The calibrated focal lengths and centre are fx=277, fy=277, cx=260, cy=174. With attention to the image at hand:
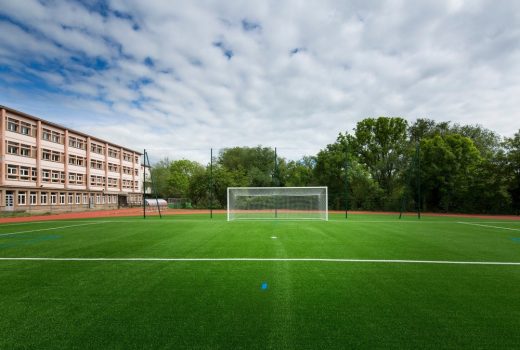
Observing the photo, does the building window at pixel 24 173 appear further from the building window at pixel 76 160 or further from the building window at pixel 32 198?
the building window at pixel 76 160

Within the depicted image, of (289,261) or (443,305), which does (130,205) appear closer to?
(289,261)

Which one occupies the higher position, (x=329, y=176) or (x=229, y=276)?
(x=329, y=176)

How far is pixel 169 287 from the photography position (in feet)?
14.7

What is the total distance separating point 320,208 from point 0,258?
17071 millimetres

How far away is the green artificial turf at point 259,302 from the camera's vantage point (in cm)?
288

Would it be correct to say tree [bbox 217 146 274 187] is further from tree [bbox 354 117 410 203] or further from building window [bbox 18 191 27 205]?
building window [bbox 18 191 27 205]

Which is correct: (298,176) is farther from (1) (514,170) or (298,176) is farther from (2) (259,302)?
(2) (259,302)

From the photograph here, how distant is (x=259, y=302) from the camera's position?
3.82 m

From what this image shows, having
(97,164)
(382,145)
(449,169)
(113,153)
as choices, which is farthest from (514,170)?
(113,153)

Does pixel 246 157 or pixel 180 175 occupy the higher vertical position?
pixel 246 157

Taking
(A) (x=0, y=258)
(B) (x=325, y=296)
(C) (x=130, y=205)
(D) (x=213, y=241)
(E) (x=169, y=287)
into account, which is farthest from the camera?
(C) (x=130, y=205)

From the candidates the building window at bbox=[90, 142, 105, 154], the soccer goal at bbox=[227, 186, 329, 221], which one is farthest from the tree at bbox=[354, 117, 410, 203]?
the building window at bbox=[90, 142, 105, 154]

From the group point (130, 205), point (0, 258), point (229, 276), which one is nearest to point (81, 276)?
point (229, 276)

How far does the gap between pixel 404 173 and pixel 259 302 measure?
28797 mm
